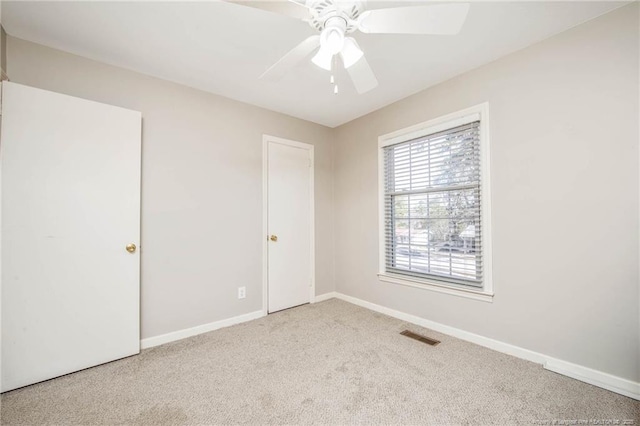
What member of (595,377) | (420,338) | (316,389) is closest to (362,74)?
(316,389)

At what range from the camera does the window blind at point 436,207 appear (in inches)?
96.0

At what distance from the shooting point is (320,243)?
371cm

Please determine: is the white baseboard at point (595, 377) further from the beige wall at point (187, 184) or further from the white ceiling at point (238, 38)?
the beige wall at point (187, 184)

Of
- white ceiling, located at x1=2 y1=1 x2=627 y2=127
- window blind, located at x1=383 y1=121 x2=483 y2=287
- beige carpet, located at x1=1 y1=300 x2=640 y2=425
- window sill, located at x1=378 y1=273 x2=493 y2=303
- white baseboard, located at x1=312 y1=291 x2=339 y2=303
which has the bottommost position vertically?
beige carpet, located at x1=1 y1=300 x2=640 y2=425

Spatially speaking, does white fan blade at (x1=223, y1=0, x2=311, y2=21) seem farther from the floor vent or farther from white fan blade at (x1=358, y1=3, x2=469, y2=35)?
the floor vent

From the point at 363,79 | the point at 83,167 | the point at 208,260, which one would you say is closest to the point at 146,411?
the point at 208,260

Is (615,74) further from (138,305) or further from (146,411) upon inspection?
(138,305)

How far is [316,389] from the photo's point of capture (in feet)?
5.76

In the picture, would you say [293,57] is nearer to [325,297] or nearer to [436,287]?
[436,287]

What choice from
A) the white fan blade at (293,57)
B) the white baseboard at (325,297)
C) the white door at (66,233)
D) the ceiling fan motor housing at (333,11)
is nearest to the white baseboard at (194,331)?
the white door at (66,233)

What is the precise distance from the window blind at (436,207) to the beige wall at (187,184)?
1551mm

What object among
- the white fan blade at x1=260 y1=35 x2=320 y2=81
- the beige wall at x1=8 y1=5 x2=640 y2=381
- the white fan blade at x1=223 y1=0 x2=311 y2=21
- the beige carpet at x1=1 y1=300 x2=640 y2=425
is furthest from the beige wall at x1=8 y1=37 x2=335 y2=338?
the white fan blade at x1=223 y1=0 x2=311 y2=21

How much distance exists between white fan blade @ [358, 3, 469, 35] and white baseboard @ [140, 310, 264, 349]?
2798 mm

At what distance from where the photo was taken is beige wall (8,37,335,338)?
2.21 meters
